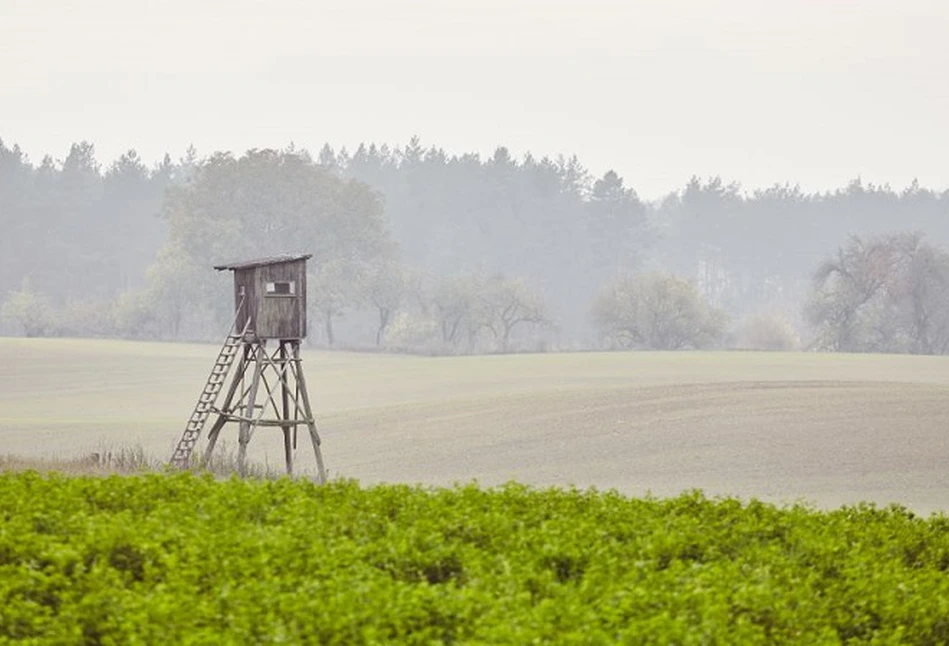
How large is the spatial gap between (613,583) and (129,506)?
16.8ft

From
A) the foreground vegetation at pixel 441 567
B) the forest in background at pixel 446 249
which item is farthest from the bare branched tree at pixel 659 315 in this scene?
the foreground vegetation at pixel 441 567

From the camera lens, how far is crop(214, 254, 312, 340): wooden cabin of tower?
117ft

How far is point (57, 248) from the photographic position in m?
144

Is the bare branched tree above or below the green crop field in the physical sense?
above

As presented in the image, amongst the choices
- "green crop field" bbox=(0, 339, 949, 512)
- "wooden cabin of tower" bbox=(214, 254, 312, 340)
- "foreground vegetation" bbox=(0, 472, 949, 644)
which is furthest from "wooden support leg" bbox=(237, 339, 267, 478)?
"foreground vegetation" bbox=(0, 472, 949, 644)

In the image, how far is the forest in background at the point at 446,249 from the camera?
11025 cm

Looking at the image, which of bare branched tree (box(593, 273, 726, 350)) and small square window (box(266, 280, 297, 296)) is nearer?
small square window (box(266, 280, 297, 296))

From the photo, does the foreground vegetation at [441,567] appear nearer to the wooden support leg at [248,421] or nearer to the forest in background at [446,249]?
the wooden support leg at [248,421]

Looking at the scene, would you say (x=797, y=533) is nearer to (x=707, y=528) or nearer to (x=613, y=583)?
(x=707, y=528)

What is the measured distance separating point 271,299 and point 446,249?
4495 inches

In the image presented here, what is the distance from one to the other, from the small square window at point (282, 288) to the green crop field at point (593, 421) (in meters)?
4.64

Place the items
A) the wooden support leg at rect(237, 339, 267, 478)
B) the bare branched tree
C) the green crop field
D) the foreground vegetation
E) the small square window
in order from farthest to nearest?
the bare branched tree, the green crop field, the small square window, the wooden support leg at rect(237, 339, 267, 478), the foreground vegetation

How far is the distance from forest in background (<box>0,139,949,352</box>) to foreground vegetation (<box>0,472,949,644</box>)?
89992 mm

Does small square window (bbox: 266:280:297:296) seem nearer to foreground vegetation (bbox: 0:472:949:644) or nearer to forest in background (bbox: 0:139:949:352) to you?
foreground vegetation (bbox: 0:472:949:644)
